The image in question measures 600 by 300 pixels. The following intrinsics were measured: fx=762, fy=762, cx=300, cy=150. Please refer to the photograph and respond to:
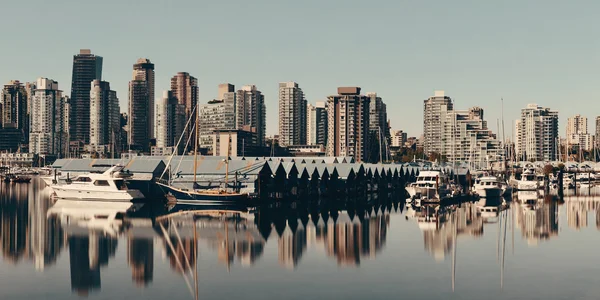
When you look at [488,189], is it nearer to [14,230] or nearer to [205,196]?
[205,196]

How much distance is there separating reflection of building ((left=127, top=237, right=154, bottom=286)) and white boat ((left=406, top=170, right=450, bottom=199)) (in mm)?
54190

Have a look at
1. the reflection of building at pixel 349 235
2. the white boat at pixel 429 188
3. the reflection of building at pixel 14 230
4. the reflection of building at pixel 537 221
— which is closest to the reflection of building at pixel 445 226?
the white boat at pixel 429 188

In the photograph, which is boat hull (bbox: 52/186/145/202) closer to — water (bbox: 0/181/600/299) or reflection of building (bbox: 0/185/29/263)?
reflection of building (bbox: 0/185/29/263)

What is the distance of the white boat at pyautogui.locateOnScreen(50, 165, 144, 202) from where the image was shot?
10925 centimetres

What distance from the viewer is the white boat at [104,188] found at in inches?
4301

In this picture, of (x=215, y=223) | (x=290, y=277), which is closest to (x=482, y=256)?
(x=290, y=277)

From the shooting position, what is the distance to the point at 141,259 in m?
57.2

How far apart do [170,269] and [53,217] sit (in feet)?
135

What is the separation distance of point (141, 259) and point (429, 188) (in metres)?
62.9

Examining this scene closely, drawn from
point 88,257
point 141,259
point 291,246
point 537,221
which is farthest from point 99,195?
point 537,221

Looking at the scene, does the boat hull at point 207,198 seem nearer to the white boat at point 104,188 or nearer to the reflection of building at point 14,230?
the white boat at point 104,188

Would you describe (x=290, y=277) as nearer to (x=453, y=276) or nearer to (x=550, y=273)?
(x=453, y=276)

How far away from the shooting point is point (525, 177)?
169875 millimetres

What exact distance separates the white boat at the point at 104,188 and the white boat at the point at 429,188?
132 feet
